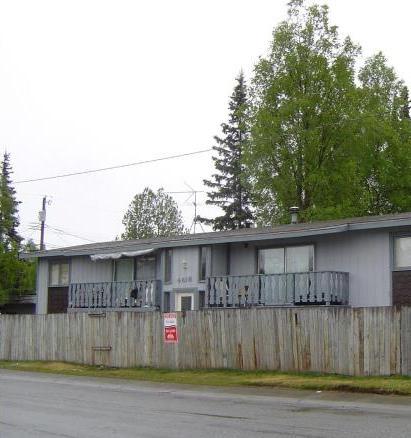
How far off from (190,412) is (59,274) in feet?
70.7

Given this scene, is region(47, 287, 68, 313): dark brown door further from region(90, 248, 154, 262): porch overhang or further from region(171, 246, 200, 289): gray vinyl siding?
region(171, 246, 200, 289): gray vinyl siding

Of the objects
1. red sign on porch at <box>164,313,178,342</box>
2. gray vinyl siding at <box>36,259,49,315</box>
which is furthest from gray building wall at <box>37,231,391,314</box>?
red sign on porch at <box>164,313,178,342</box>

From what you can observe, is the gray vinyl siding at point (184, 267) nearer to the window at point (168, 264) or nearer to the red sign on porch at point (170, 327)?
the window at point (168, 264)

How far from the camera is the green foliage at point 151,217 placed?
6800 centimetres

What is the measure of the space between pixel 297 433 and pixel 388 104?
32.8 meters

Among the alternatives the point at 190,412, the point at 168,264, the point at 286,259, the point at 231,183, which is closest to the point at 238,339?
the point at 286,259

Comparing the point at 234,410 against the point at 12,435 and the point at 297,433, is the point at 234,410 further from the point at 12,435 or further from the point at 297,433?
the point at 12,435

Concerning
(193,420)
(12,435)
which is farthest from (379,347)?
(12,435)

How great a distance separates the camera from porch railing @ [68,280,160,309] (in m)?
30.7

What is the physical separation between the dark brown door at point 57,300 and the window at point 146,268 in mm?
4367

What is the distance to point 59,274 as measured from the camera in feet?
115

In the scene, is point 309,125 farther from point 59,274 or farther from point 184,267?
point 59,274

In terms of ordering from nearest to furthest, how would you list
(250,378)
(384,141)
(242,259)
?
1. (250,378)
2. (242,259)
3. (384,141)

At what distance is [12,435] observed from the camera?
11438 millimetres
